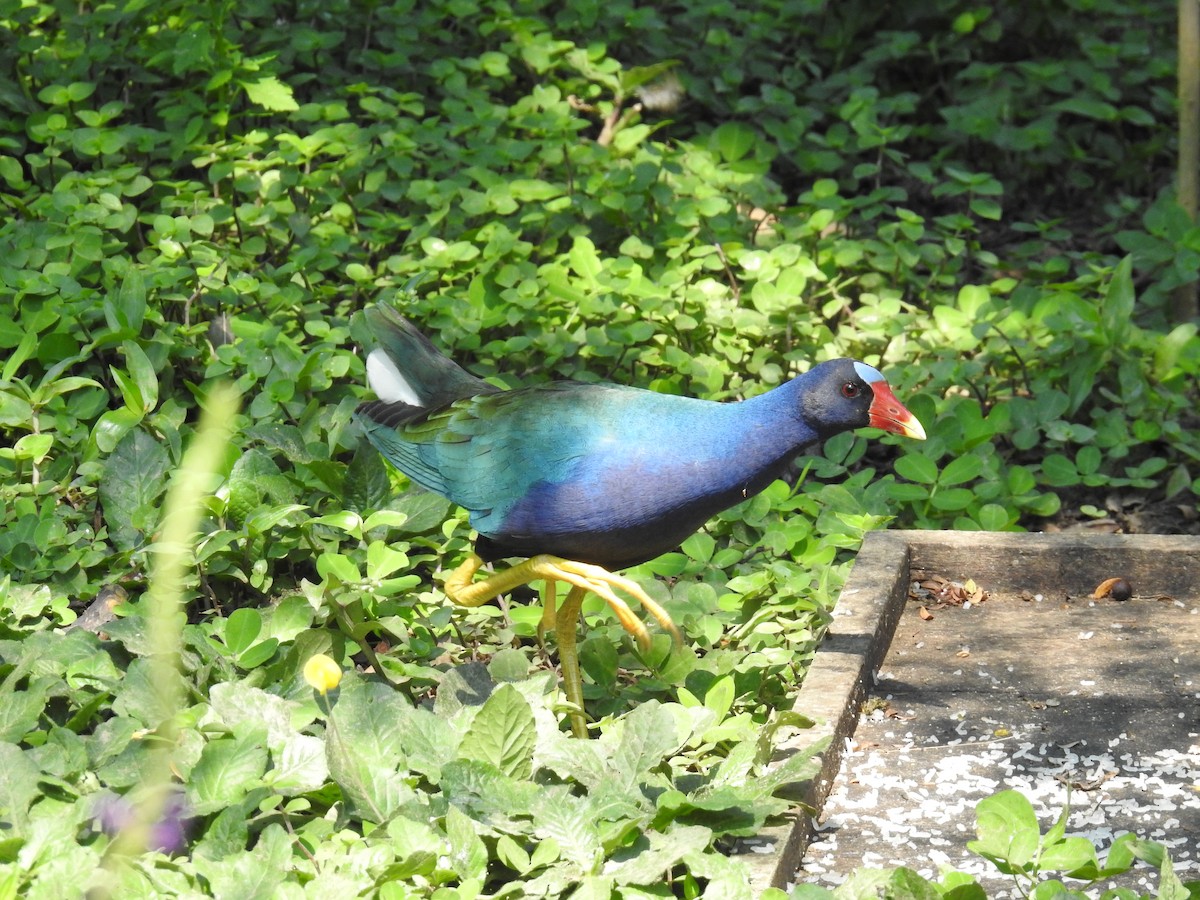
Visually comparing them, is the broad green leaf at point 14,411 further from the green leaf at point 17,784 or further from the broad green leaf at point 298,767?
the broad green leaf at point 298,767

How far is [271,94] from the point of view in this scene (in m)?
5.88

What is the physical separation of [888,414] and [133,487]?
6.07ft

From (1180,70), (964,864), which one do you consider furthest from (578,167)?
(964,864)

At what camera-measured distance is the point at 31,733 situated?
2963 millimetres

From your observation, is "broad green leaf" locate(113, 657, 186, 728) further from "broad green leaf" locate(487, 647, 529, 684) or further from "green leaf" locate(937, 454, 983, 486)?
"green leaf" locate(937, 454, 983, 486)

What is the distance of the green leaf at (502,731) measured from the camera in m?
2.82

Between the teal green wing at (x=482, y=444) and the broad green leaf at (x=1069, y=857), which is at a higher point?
the teal green wing at (x=482, y=444)

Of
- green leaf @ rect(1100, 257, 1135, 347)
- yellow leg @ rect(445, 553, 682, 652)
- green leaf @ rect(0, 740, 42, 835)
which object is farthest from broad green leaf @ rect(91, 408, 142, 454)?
green leaf @ rect(1100, 257, 1135, 347)

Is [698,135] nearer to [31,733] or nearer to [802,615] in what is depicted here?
[802,615]

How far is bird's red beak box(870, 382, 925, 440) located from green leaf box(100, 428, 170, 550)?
173cm

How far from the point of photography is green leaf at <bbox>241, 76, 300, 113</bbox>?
5.84 meters

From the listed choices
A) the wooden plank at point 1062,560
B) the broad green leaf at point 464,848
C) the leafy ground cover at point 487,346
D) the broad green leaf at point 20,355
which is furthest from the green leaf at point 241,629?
the wooden plank at point 1062,560

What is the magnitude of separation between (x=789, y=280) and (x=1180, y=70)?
1.69 meters

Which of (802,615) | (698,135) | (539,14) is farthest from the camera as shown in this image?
(539,14)
